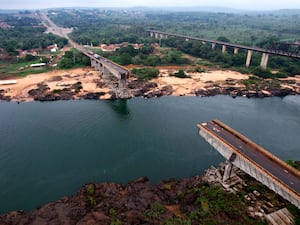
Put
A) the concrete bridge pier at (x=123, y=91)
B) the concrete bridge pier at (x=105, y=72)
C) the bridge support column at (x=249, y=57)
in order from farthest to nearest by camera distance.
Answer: the bridge support column at (x=249, y=57)
the concrete bridge pier at (x=105, y=72)
the concrete bridge pier at (x=123, y=91)

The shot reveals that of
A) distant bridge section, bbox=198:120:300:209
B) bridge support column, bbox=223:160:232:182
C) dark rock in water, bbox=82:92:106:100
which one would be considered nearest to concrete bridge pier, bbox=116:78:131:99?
dark rock in water, bbox=82:92:106:100

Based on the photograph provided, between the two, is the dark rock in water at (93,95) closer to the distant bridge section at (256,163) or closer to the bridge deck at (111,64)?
the bridge deck at (111,64)

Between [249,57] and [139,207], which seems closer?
[139,207]

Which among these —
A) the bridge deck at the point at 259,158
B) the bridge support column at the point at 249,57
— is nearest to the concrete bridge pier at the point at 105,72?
the bridge deck at the point at 259,158

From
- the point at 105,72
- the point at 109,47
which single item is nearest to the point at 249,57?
the point at 105,72

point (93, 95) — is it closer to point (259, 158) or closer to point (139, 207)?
point (139, 207)

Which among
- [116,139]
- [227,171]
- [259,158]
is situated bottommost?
[116,139]
